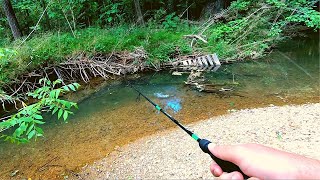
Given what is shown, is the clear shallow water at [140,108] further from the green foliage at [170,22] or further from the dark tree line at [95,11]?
the dark tree line at [95,11]

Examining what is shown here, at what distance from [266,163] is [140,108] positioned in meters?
5.35

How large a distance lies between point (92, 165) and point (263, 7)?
921 centimetres

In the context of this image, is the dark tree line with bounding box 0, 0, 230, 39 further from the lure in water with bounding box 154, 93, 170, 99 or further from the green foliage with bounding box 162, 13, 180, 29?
the lure in water with bounding box 154, 93, 170, 99

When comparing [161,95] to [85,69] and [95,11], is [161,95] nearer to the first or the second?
[85,69]

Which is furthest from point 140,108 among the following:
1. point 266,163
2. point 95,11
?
point 95,11

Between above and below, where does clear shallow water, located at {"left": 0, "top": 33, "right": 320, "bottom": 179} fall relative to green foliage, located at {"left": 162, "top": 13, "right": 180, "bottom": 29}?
below

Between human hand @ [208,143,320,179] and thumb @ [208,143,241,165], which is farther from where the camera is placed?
thumb @ [208,143,241,165]

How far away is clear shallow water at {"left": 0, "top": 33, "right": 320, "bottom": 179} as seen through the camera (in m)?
4.76

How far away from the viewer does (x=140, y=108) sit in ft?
21.4

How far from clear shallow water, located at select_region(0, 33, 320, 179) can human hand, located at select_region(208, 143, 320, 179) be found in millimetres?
3501

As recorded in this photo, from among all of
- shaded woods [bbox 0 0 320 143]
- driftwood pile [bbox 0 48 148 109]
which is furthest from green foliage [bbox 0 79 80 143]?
driftwood pile [bbox 0 48 148 109]

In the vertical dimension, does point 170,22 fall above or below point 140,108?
above

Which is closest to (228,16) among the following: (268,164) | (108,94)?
(108,94)

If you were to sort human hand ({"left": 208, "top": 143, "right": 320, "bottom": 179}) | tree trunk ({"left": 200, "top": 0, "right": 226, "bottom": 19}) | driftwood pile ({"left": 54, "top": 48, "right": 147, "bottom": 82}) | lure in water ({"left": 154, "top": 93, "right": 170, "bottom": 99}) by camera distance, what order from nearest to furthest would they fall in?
human hand ({"left": 208, "top": 143, "right": 320, "bottom": 179}), lure in water ({"left": 154, "top": 93, "right": 170, "bottom": 99}), driftwood pile ({"left": 54, "top": 48, "right": 147, "bottom": 82}), tree trunk ({"left": 200, "top": 0, "right": 226, "bottom": 19})
